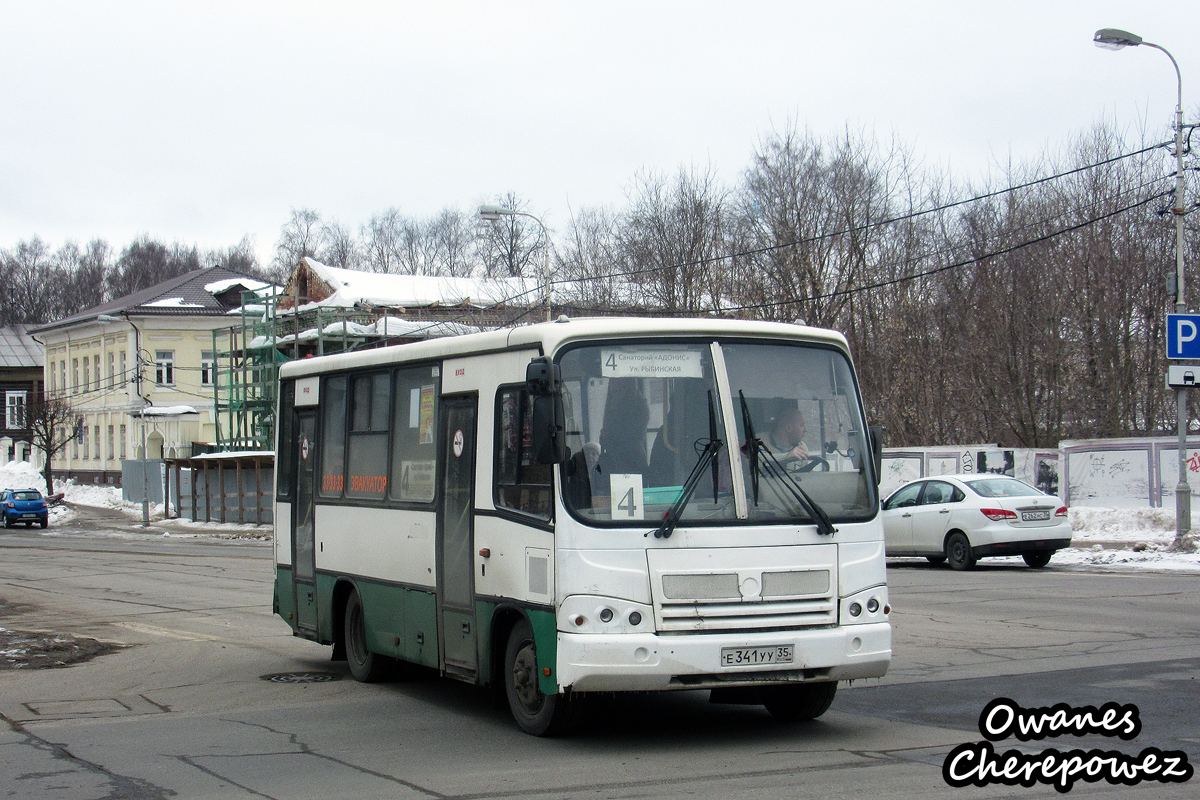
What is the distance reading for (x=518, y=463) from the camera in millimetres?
8148

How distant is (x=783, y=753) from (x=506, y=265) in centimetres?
6303

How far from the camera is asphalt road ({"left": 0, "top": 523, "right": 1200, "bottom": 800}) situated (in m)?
6.76

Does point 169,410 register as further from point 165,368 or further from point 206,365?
point 206,365

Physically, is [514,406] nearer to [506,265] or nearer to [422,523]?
[422,523]

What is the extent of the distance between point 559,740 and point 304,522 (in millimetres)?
4509

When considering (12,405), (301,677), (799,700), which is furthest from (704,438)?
(12,405)

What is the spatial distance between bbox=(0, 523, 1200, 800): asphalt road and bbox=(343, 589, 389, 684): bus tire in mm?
196

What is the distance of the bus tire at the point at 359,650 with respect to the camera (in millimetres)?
10547

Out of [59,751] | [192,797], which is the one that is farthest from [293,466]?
[192,797]

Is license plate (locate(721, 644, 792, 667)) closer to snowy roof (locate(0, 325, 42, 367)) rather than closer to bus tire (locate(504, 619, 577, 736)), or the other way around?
bus tire (locate(504, 619, 577, 736))

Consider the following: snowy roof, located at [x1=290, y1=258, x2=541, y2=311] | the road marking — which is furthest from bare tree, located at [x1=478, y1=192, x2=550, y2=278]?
the road marking

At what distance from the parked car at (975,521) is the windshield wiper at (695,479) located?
13731 mm

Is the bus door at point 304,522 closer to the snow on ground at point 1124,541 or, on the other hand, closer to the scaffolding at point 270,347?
the snow on ground at point 1124,541

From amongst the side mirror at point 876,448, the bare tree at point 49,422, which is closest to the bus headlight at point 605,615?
the side mirror at point 876,448
